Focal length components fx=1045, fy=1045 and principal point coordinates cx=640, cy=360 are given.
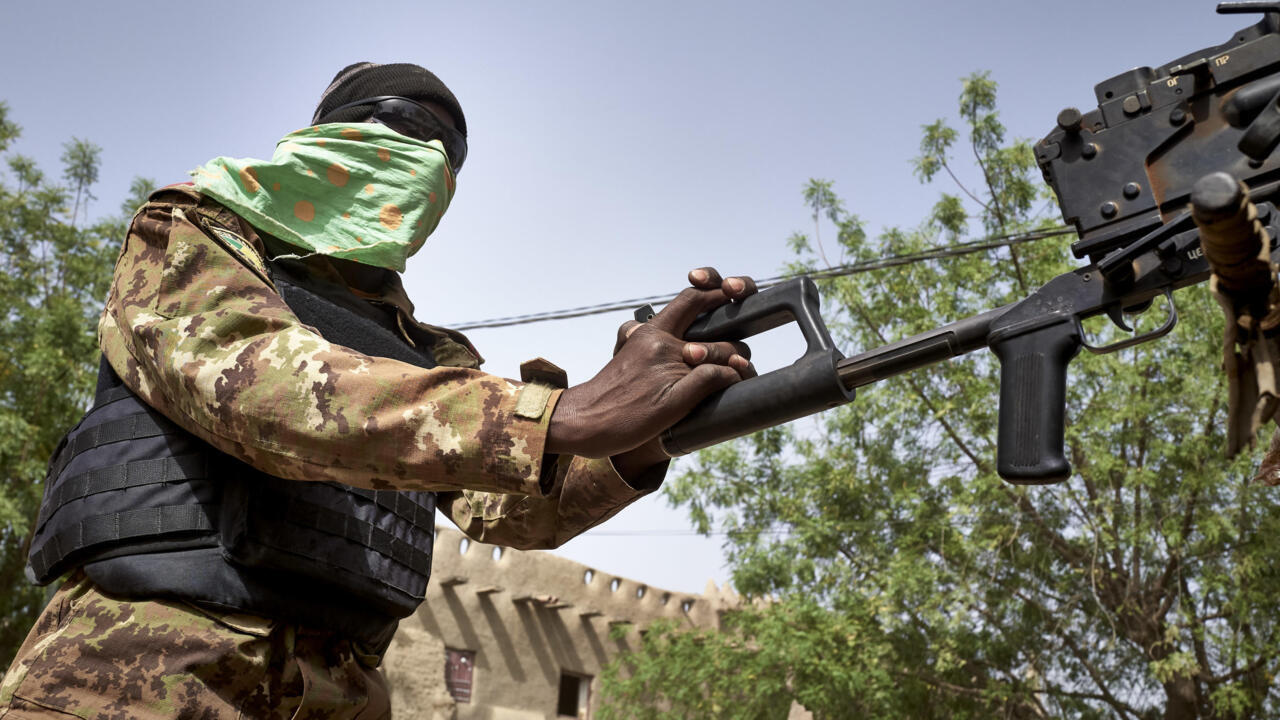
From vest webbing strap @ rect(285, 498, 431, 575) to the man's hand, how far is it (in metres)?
0.66

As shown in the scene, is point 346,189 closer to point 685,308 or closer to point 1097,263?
point 685,308

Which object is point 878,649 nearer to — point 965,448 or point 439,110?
point 965,448

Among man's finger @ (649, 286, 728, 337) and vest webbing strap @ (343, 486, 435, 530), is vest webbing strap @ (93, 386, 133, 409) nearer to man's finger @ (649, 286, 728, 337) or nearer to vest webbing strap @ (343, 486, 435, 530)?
vest webbing strap @ (343, 486, 435, 530)

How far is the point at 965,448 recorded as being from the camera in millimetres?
11727

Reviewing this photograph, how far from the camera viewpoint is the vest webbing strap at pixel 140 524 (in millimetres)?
1922

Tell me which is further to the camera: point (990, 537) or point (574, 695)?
point (574, 695)

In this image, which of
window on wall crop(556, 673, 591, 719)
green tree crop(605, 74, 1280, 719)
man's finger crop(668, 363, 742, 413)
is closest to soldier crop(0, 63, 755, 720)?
man's finger crop(668, 363, 742, 413)

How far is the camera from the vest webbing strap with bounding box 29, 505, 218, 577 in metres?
1.92

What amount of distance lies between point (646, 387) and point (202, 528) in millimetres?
903

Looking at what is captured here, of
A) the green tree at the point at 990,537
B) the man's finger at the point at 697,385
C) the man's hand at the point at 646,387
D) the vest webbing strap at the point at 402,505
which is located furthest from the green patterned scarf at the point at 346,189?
the green tree at the point at 990,537

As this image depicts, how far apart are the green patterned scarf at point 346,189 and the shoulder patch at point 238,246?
0.30 feet

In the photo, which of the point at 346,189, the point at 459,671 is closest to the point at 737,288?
the point at 346,189

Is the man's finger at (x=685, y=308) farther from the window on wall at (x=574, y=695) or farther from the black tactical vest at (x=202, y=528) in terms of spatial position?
the window on wall at (x=574, y=695)

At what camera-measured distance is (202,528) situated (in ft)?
6.37
